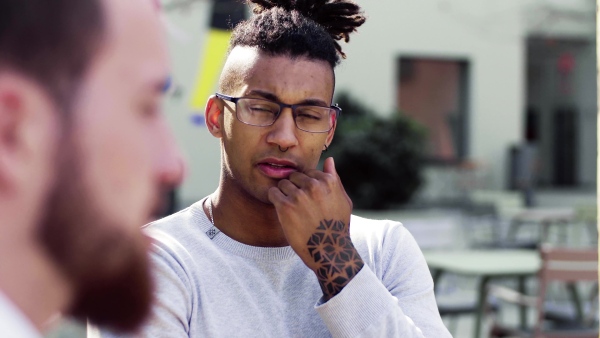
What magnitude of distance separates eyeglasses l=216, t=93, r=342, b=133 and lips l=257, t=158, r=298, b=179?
6 cm

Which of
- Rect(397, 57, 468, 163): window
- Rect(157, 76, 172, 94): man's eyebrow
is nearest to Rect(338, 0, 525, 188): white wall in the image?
Rect(397, 57, 468, 163): window

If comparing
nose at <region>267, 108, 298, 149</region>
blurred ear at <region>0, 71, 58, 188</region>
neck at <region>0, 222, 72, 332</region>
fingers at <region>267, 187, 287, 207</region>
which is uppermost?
blurred ear at <region>0, 71, 58, 188</region>

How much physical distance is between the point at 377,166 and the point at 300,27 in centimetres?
794

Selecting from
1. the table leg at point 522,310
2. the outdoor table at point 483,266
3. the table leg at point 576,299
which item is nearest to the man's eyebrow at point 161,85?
the outdoor table at point 483,266

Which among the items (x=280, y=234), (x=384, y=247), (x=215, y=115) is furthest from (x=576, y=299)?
(x=215, y=115)

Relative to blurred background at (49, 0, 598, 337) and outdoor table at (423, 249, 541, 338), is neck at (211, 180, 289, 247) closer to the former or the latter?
blurred background at (49, 0, 598, 337)

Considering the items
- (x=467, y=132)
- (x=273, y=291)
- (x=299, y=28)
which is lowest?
(x=467, y=132)

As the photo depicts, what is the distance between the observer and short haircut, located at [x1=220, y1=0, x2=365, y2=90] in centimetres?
141

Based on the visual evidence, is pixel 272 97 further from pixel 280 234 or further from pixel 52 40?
pixel 52 40

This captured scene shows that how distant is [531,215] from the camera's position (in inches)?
315

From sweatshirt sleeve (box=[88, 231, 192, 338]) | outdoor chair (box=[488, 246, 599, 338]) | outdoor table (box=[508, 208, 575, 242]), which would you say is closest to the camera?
sweatshirt sleeve (box=[88, 231, 192, 338])

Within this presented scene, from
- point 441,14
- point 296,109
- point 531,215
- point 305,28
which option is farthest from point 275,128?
point 441,14

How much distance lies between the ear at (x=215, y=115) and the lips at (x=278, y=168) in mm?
146

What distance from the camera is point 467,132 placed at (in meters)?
13.6
